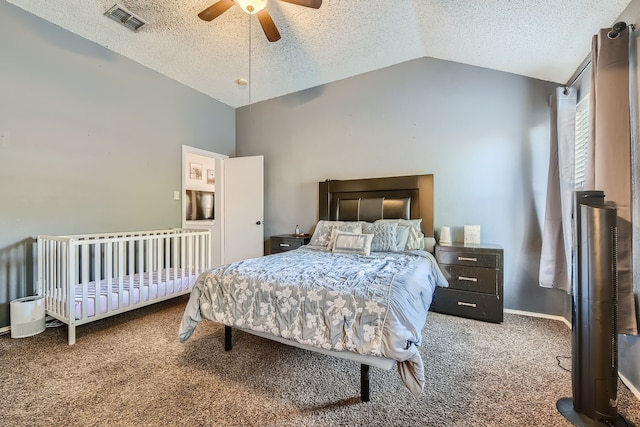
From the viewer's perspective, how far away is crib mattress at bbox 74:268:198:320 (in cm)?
235

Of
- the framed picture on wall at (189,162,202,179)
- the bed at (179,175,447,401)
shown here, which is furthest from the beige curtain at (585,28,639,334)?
the framed picture on wall at (189,162,202,179)

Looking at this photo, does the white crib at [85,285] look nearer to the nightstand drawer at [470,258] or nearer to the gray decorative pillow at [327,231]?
the gray decorative pillow at [327,231]

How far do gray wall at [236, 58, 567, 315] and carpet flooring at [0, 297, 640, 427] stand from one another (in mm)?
1136

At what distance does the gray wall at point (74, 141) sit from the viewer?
2461 mm

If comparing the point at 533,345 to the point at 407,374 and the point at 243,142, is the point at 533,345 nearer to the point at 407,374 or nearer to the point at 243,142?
the point at 407,374

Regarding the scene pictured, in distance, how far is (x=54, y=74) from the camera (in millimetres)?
2693

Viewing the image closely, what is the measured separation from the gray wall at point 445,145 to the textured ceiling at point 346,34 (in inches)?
8.6

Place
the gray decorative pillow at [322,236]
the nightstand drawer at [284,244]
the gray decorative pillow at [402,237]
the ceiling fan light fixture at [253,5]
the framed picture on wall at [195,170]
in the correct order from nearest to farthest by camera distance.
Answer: the ceiling fan light fixture at [253,5], the gray decorative pillow at [402,237], the gray decorative pillow at [322,236], the nightstand drawer at [284,244], the framed picture on wall at [195,170]

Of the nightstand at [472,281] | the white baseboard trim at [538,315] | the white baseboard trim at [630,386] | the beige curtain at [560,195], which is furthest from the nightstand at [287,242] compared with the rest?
the white baseboard trim at [630,386]

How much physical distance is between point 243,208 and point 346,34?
2761 mm

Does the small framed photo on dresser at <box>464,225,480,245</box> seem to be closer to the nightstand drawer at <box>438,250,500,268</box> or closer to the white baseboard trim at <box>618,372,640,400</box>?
the nightstand drawer at <box>438,250,500,268</box>

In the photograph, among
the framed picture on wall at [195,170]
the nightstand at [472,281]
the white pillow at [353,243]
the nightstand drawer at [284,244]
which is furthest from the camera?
the framed picture on wall at [195,170]

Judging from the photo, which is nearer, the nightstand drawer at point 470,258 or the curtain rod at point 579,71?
the curtain rod at point 579,71

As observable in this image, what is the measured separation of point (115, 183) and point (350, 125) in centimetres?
298
